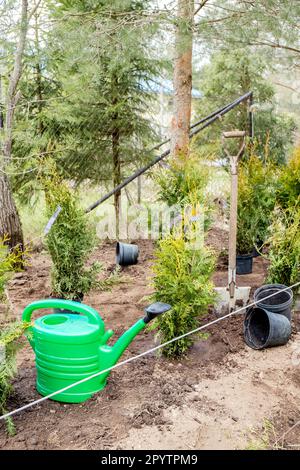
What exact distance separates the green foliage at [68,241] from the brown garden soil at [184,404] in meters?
0.53

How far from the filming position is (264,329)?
3.54m

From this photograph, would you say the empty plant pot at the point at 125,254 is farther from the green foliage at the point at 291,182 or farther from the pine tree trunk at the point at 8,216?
the green foliage at the point at 291,182

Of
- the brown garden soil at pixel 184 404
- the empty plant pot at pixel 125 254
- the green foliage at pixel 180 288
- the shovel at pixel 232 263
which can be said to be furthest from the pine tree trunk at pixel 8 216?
the shovel at pixel 232 263

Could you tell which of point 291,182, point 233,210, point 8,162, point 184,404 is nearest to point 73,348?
point 184,404

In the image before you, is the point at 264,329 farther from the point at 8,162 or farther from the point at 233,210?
the point at 8,162

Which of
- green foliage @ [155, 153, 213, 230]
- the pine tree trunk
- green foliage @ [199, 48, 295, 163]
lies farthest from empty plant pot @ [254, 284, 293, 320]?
green foliage @ [199, 48, 295, 163]

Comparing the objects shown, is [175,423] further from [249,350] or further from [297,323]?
[297,323]

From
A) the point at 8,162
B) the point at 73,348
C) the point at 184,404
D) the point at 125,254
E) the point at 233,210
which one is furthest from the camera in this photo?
the point at 125,254

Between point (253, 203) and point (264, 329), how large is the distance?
1938 mm

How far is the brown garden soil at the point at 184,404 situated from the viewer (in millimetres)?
2283

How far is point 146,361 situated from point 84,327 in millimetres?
747

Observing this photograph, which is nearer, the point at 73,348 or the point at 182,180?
the point at 73,348

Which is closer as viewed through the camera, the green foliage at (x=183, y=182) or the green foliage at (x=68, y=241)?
the green foliage at (x=68, y=241)
